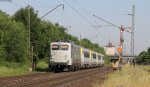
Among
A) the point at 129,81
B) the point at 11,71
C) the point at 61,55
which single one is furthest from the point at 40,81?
the point at 61,55

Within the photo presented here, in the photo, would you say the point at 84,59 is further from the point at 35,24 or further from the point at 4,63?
the point at 4,63

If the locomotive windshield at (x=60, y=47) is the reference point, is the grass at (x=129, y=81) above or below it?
below

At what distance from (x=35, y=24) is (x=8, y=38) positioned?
11.8 meters

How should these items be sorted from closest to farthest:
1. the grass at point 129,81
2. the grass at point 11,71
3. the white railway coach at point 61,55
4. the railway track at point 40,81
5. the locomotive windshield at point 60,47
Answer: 1. the grass at point 129,81
2. the railway track at point 40,81
3. the grass at point 11,71
4. the white railway coach at point 61,55
5. the locomotive windshield at point 60,47

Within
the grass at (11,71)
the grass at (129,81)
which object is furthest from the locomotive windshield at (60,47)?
the grass at (129,81)

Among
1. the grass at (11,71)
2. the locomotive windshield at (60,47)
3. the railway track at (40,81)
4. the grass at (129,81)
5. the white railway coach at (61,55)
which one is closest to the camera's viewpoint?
the grass at (129,81)

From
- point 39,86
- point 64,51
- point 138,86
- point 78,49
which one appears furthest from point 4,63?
point 138,86

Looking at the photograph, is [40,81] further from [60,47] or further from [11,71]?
[60,47]

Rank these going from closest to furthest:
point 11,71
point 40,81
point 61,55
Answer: point 40,81, point 11,71, point 61,55

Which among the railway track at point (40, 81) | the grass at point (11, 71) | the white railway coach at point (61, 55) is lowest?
the railway track at point (40, 81)

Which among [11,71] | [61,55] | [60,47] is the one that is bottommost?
[11,71]

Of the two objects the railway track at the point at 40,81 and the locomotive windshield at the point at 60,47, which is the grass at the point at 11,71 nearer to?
the locomotive windshield at the point at 60,47

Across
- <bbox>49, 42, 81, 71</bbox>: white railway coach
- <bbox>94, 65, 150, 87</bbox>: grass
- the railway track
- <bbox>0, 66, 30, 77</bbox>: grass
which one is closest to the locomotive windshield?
<bbox>49, 42, 81, 71</bbox>: white railway coach

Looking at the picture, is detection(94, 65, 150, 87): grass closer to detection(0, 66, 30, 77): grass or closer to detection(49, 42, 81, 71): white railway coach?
detection(0, 66, 30, 77): grass
